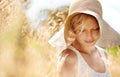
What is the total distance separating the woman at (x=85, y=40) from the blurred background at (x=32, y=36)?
0.15ft

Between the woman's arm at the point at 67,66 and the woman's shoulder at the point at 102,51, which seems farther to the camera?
the woman's shoulder at the point at 102,51

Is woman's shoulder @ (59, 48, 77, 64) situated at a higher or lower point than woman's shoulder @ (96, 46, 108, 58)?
higher

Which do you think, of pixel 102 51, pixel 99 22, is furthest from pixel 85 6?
pixel 102 51

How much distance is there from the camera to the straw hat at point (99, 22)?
2.64 meters

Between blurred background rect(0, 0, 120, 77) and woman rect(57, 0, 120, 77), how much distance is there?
0.15 ft

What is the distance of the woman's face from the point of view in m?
2.67

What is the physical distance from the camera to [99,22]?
267 centimetres

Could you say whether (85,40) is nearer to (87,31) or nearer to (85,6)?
(87,31)

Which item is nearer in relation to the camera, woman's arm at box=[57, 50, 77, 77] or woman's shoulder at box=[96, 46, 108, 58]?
woman's arm at box=[57, 50, 77, 77]

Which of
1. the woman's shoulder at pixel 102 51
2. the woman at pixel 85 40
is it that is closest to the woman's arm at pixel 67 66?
the woman at pixel 85 40

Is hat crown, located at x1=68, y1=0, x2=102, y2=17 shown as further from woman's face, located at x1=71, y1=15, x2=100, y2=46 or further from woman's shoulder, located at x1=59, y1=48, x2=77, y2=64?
woman's shoulder, located at x1=59, y1=48, x2=77, y2=64

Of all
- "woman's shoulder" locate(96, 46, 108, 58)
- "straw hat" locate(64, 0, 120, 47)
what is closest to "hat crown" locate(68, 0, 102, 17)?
"straw hat" locate(64, 0, 120, 47)

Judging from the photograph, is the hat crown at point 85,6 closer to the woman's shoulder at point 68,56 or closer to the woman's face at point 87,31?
the woman's face at point 87,31

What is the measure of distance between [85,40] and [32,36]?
0.28m
